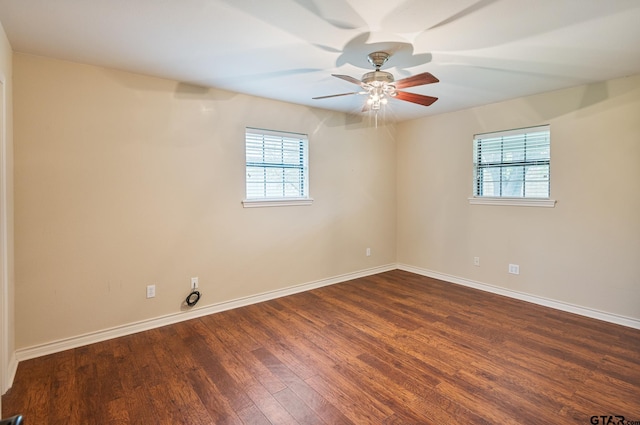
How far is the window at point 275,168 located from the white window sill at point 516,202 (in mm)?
2285

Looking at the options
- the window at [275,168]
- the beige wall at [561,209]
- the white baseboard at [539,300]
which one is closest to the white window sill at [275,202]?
the window at [275,168]

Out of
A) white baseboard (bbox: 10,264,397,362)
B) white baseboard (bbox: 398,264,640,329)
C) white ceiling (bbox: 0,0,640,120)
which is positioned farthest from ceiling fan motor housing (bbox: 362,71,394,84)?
white baseboard (bbox: 398,264,640,329)

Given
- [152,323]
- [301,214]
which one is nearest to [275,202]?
[301,214]

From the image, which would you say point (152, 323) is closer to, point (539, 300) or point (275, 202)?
point (275, 202)

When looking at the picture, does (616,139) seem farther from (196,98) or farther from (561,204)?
(196,98)

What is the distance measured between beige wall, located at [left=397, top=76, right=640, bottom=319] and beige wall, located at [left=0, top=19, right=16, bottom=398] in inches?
181

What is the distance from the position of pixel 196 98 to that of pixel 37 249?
194 cm

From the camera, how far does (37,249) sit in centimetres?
257

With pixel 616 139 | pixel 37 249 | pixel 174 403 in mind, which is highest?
pixel 616 139

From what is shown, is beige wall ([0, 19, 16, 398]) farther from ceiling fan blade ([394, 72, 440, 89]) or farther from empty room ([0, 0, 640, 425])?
ceiling fan blade ([394, 72, 440, 89])

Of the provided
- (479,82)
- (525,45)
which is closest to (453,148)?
(479,82)

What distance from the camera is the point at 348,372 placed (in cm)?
234

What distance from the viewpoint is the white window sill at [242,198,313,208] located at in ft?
12.1

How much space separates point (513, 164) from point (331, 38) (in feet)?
9.67
